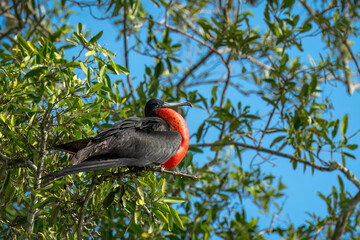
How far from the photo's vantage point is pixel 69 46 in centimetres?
284

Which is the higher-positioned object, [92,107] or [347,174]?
[347,174]

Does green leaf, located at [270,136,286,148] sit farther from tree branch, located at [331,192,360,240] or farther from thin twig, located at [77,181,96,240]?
thin twig, located at [77,181,96,240]

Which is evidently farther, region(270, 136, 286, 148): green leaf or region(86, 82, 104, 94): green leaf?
region(270, 136, 286, 148): green leaf

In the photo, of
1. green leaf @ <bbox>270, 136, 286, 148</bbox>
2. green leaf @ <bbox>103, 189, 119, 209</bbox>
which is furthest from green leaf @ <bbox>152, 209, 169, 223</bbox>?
green leaf @ <bbox>270, 136, 286, 148</bbox>

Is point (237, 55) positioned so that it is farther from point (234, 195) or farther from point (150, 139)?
point (150, 139)

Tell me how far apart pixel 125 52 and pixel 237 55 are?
31.7 inches

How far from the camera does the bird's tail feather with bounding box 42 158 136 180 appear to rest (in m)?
1.59

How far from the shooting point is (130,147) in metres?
1.94

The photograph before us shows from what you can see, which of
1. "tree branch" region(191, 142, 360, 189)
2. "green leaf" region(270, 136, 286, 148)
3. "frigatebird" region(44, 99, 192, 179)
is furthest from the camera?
"green leaf" region(270, 136, 286, 148)

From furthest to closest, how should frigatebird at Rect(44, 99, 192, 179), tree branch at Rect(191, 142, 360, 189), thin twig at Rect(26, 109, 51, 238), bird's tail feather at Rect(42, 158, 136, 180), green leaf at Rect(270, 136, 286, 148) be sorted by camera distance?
green leaf at Rect(270, 136, 286, 148), tree branch at Rect(191, 142, 360, 189), thin twig at Rect(26, 109, 51, 238), frigatebird at Rect(44, 99, 192, 179), bird's tail feather at Rect(42, 158, 136, 180)

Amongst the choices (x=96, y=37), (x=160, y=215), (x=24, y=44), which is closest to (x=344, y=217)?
(x=160, y=215)

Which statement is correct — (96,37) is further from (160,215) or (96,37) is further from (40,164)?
(160,215)

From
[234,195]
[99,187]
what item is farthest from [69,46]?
[234,195]

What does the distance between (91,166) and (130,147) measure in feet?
0.91
